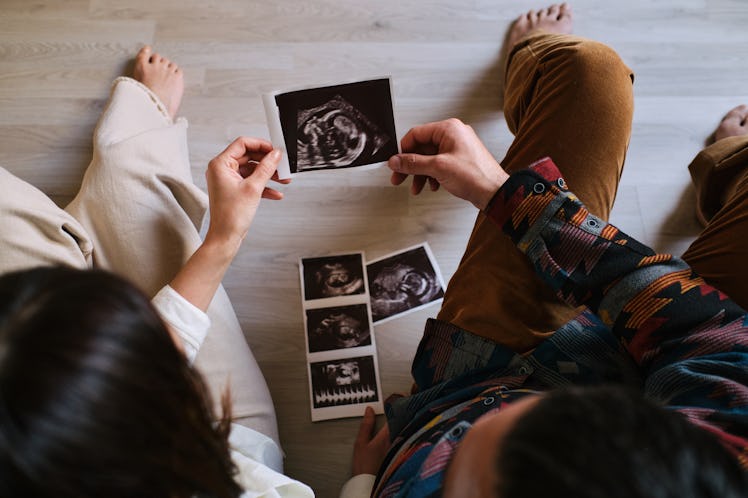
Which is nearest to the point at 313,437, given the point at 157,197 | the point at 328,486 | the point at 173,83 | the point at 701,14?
the point at 328,486

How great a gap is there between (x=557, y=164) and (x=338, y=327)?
571 millimetres

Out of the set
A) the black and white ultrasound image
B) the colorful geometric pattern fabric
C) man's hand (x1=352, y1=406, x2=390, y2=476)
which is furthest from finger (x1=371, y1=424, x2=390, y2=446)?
the black and white ultrasound image

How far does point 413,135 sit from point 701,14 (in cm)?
108

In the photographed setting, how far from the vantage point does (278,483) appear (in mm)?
772

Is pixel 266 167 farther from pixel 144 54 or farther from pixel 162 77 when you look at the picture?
pixel 144 54

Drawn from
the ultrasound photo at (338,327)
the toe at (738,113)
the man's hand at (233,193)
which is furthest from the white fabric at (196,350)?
the toe at (738,113)

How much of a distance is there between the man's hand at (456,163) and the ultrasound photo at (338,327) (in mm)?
371

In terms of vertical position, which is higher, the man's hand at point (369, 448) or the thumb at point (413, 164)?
the thumb at point (413, 164)

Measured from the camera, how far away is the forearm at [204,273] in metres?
0.84

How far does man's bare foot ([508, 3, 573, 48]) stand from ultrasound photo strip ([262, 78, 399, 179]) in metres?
0.61

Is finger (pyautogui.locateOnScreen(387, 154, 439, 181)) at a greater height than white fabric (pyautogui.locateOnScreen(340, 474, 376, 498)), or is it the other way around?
finger (pyautogui.locateOnScreen(387, 154, 439, 181))

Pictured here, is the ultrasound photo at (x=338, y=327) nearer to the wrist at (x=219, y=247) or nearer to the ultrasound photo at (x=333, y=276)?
the ultrasound photo at (x=333, y=276)

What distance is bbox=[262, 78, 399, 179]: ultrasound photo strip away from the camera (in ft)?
3.22

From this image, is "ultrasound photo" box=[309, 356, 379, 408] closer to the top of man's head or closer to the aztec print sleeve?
the aztec print sleeve
